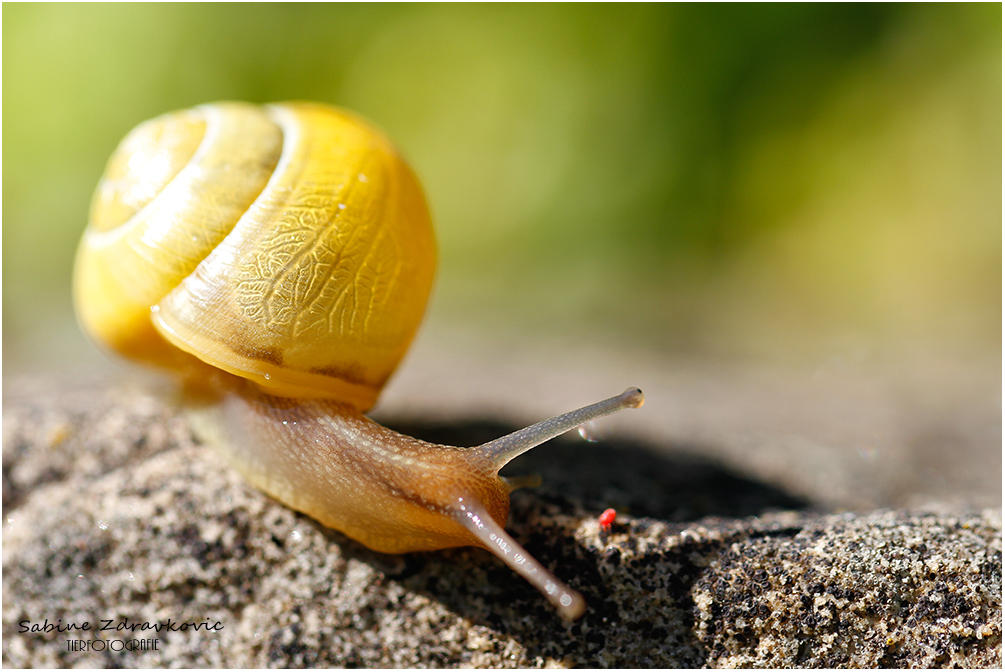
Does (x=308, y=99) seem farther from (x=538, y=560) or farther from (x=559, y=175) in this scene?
(x=538, y=560)

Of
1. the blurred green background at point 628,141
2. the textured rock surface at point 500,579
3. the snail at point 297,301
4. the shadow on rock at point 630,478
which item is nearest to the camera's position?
the textured rock surface at point 500,579

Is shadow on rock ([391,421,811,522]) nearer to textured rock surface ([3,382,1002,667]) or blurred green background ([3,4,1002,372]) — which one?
textured rock surface ([3,382,1002,667])

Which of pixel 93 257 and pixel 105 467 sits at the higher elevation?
pixel 93 257

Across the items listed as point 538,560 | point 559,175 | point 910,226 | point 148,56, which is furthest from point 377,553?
point 910,226

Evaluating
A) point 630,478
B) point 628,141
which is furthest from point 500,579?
point 628,141

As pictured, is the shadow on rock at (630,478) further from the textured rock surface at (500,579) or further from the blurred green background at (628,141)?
the blurred green background at (628,141)

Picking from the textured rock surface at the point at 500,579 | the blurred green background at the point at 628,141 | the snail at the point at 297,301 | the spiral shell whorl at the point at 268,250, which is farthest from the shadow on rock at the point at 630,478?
the blurred green background at the point at 628,141
